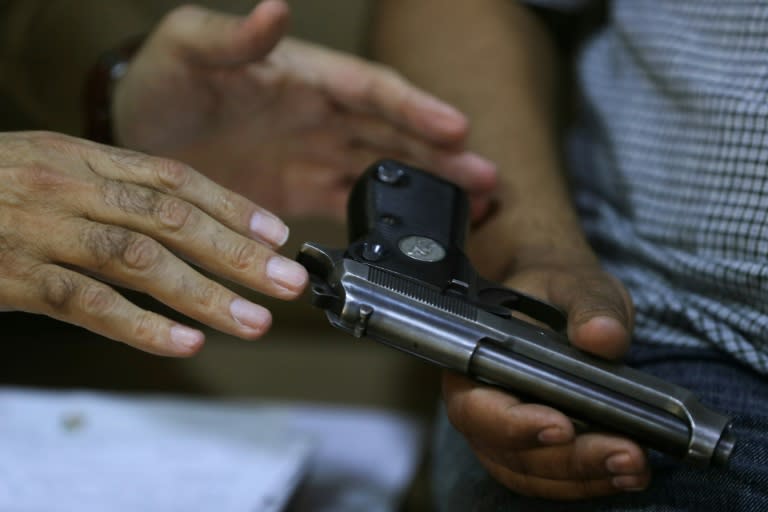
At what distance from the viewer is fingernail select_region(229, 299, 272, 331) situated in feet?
1.32

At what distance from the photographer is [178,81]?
643mm

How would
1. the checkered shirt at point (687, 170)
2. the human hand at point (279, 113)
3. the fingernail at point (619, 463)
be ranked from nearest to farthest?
the fingernail at point (619, 463) → the checkered shirt at point (687, 170) → the human hand at point (279, 113)

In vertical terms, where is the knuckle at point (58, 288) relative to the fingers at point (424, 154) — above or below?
above

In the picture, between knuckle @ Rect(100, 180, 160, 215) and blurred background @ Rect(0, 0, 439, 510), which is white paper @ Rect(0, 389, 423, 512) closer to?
blurred background @ Rect(0, 0, 439, 510)

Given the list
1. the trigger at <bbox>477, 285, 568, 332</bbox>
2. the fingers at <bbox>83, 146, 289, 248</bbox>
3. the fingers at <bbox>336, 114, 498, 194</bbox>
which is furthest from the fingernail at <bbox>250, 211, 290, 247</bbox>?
the fingers at <bbox>336, 114, 498, 194</bbox>

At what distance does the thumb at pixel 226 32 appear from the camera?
22.4 inches

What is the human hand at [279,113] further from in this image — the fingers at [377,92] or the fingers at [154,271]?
the fingers at [154,271]

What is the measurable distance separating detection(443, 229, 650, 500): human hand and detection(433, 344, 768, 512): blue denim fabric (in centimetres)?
2

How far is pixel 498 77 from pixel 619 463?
402 millimetres

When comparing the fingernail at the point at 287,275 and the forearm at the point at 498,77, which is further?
the forearm at the point at 498,77

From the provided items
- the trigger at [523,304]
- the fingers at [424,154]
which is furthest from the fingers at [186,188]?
the fingers at [424,154]

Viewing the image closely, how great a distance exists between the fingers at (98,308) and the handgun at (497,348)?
2.8 inches

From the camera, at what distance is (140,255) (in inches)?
16.0

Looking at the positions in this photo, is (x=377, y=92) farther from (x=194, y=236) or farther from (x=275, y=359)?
(x=275, y=359)
